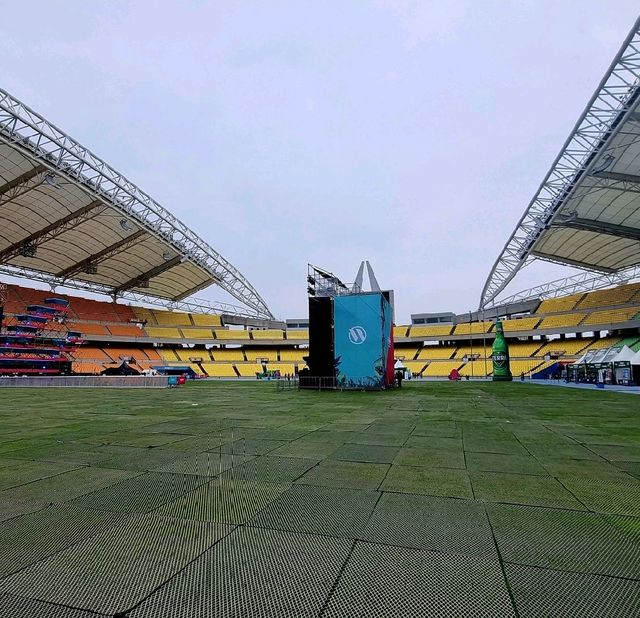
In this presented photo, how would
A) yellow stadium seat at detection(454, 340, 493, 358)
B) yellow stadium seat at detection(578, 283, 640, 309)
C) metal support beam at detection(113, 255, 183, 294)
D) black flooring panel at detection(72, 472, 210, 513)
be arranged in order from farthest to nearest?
1. yellow stadium seat at detection(454, 340, 493, 358)
2. yellow stadium seat at detection(578, 283, 640, 309)
3. metal support beam at detection(113, 255, 183, 294)
4. black flooring panel at detection(72, 472, 210, 513)

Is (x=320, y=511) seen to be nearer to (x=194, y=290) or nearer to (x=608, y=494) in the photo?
(x=608, y=494)

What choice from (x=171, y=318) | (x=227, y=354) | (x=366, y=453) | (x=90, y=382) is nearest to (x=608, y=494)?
(x=366, y=453)

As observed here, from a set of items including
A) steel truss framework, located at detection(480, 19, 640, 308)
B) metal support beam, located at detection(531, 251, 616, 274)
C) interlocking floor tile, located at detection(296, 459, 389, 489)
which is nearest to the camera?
interlocking floor tile, located at detection(296, 459, 389, 489)

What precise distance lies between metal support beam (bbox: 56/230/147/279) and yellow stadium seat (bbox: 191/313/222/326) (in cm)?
2508

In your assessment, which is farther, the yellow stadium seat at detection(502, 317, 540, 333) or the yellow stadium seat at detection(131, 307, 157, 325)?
the yellow stadium seat at detection(131, 307, 157, 325)

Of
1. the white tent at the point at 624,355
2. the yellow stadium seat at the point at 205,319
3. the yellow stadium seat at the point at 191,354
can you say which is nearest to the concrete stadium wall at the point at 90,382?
the yellow stadium seat at the point at 191,354

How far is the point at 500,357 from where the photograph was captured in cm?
4334

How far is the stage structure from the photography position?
29.3 meters

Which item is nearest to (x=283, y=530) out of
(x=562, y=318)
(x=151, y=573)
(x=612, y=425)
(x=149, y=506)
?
(x=151, y=573)

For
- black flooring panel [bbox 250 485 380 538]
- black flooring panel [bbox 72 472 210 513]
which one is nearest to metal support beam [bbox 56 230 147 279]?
black flooring panel [bbox 72 472 210 513]

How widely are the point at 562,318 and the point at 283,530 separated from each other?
6422 cm

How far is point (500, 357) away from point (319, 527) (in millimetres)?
43592

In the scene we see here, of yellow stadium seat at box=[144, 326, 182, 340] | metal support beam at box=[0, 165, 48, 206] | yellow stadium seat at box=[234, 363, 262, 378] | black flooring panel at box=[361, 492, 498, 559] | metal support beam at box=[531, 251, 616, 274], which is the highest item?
metal support beam at box=[0, 165, 48, 206]

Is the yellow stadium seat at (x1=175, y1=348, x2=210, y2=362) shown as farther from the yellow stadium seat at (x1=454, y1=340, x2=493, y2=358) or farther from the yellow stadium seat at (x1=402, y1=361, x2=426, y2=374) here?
the yellow stadium seat at (x1=454, y1=340, x2=493, y2=358)
